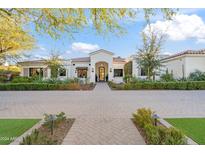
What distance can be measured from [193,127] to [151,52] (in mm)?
15908

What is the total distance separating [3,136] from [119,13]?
3993mm

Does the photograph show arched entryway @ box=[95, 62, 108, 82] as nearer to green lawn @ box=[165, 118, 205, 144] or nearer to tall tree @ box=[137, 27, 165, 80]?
tall tree @ box=[137, 27, 165, 80]

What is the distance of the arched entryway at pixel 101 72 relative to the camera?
30.7 metres

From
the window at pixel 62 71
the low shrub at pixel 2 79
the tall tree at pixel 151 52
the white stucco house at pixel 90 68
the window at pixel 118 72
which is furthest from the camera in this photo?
the window at pixel 118 72

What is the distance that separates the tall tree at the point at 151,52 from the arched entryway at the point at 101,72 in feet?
30.9

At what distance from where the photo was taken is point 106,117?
7488 millimetres

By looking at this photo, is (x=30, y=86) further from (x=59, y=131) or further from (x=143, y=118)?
(x=143, y=118)

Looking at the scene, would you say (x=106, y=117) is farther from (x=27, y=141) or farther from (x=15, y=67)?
(x=15, y=67)

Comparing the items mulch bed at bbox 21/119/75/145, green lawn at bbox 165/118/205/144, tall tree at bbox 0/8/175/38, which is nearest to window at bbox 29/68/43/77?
tall tree at bbox 0/8/175/38

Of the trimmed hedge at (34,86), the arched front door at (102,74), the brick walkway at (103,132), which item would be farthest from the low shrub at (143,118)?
the arched front door at (102,74)

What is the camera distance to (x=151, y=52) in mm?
21172

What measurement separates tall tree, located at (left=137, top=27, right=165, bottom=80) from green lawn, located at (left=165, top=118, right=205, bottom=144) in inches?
585

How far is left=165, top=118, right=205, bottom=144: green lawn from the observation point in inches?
196

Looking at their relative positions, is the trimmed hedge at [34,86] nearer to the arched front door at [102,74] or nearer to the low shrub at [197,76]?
the low shrub at [197,76]
